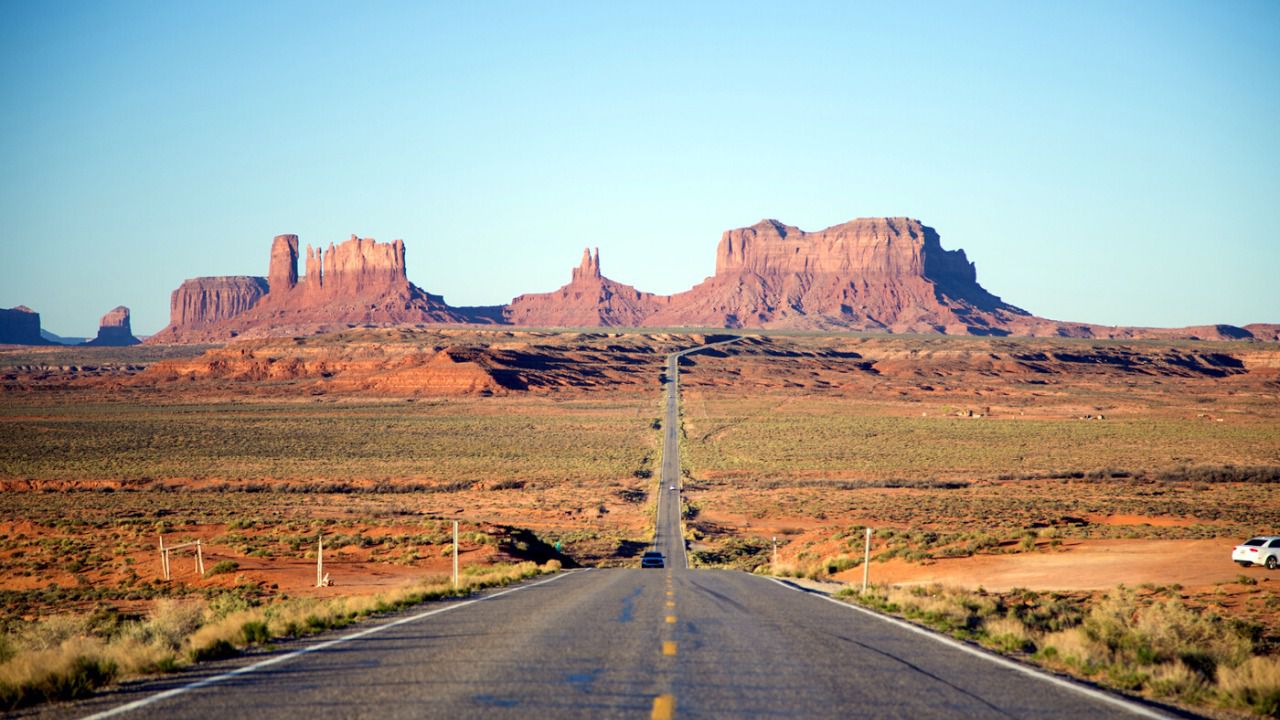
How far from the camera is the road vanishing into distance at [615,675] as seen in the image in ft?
23.1

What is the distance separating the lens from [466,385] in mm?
118562

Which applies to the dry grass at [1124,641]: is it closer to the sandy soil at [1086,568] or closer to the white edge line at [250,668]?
the sandy soil at [1086,568]

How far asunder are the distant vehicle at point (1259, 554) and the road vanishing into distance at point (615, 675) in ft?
55.0

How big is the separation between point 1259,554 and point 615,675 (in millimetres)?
23171

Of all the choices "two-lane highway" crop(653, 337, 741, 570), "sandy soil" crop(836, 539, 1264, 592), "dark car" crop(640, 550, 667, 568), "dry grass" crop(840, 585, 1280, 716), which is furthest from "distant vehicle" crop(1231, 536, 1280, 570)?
"dark car" crop(640, 550, 667, 568)

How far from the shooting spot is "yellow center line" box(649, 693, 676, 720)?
670 centimetres

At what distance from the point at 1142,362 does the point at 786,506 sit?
128 meters

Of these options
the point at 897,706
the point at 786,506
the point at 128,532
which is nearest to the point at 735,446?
the point at 786,506

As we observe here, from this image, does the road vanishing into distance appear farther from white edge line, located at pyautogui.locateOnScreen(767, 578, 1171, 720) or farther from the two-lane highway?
the two-lane highway

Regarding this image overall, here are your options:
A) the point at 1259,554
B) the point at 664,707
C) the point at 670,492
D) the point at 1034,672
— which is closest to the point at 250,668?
the point at 664,707

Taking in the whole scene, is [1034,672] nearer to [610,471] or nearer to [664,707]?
[664,707]

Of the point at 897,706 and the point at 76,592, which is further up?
the point at 897,706

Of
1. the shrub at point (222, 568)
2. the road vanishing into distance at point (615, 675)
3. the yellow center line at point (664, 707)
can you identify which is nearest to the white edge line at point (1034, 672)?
the road vanishing into distance at point (615, 675)

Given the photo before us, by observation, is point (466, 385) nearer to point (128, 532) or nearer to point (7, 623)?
point (128, 532)
